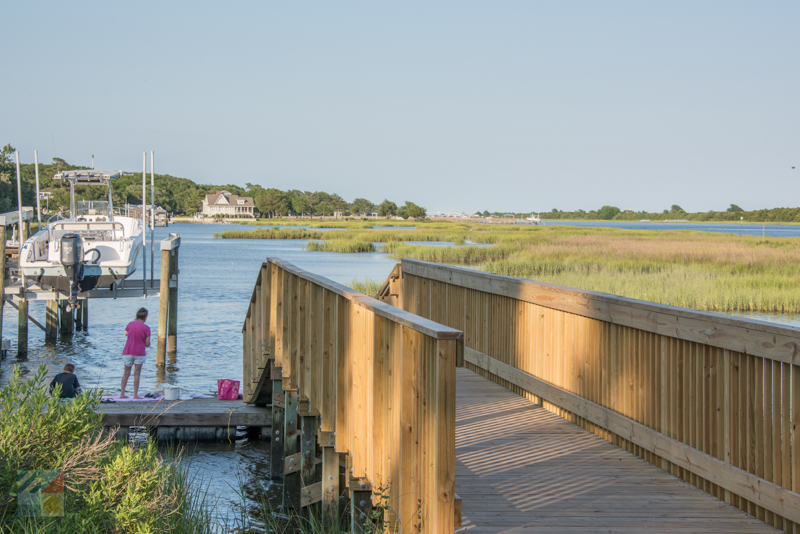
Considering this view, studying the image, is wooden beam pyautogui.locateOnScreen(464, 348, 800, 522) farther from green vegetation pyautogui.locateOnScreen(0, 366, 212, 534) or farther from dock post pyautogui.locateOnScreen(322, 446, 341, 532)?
green vegetation pyautogui.locateOnScreen(0, 366, 212, 534)

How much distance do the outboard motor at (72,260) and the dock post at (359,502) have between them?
15371mm

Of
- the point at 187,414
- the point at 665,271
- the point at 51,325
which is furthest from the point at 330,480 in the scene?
the point at 665,271

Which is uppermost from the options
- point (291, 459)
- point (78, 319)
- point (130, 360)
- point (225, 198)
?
point (225, 198)

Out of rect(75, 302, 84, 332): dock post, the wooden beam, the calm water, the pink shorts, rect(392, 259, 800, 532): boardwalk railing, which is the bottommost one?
the calm water

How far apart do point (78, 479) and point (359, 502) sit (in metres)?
2.16

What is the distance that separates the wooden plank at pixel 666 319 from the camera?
12.7 feet

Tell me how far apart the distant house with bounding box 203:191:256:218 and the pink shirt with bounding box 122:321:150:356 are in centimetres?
17433

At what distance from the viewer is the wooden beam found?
152 inches

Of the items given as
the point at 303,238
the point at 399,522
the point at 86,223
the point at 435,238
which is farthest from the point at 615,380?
the point at 303,238

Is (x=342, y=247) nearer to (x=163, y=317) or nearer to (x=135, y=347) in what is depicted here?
(x=163, y=317)

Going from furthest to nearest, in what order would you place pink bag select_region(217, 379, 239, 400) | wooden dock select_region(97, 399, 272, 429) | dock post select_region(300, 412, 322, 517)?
1. pink bag select_region(217, 379, 239, 400)
2. wooden dock select_region(97, 399, 272, 429)
3. dock post select_region(300, 412, 322, 517)

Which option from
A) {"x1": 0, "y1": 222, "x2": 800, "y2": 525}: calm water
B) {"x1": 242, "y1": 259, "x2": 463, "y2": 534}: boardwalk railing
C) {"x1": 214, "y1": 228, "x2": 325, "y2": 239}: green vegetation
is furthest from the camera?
{"x1": 214, "y1": 228, "x2": 325, "y2": 239}: green vegetation

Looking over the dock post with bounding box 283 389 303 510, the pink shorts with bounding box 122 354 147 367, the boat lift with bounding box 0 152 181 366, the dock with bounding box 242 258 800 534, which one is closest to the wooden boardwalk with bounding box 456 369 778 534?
the dock with bounding box 242 258 800 534

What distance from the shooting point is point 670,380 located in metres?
A: 4.87
